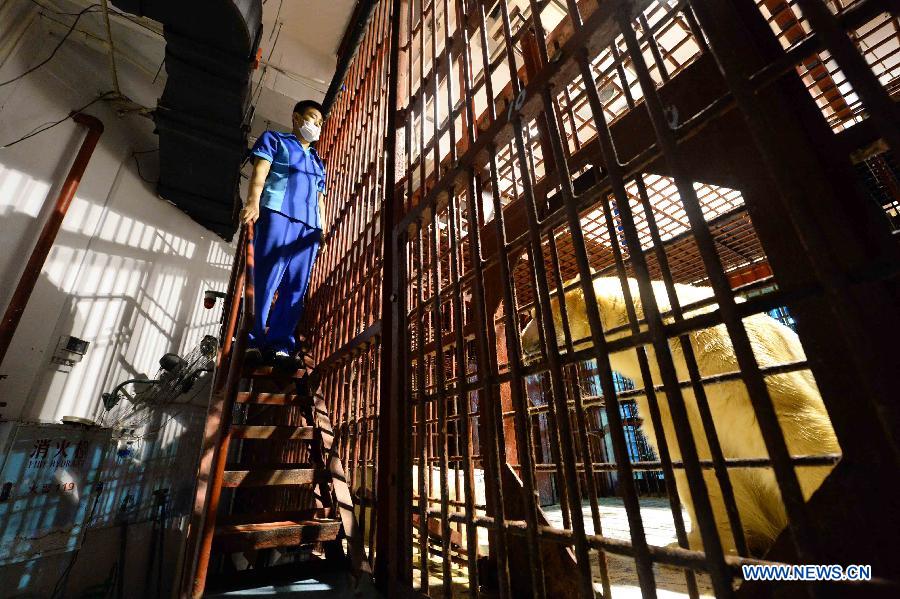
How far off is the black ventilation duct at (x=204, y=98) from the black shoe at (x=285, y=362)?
3.53 metres

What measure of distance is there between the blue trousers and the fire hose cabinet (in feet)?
12.1

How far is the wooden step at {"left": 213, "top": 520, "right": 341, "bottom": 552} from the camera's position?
1986mm

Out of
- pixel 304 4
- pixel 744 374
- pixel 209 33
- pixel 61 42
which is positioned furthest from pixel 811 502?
pixel 61 42

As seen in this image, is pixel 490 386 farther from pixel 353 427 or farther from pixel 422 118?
pixel 353 427

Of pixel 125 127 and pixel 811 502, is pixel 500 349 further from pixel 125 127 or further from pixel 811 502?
pixel 125 127

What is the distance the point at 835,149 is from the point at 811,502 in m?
0.69

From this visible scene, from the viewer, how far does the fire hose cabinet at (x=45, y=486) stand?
4184mm

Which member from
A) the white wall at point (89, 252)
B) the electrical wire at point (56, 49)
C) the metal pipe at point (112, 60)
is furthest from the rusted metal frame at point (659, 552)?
the metal pipe at point (112, 60)

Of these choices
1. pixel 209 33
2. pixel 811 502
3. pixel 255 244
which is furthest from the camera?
pixel 209 33

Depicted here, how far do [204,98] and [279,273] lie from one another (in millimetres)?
3295

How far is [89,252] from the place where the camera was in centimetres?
561

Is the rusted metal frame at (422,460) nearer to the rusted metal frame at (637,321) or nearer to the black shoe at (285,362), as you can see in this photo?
the rusted metal frame at (637,321)

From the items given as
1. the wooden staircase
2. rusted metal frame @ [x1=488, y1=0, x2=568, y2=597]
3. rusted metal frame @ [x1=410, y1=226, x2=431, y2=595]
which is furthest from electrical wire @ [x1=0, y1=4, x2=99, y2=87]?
rusted metal frame @ [x1=488, y1=0, x2=568, y2=597]

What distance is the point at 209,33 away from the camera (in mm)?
4059
